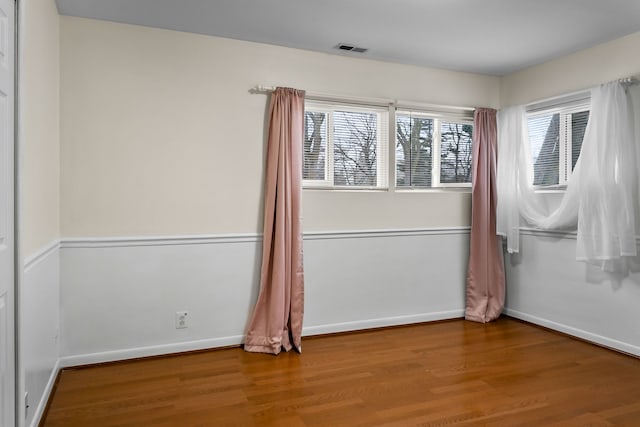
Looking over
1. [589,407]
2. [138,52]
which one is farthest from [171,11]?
[589,407]

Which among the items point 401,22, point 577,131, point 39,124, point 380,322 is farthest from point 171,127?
point 577,131

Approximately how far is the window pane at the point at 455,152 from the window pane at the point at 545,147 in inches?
22.2

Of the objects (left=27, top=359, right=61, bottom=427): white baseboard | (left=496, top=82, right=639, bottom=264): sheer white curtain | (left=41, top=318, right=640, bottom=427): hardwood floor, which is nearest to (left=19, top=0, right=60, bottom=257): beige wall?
(left=27, top=359, right=61, bottom=427): white baseboard

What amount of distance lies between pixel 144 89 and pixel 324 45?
140 cm

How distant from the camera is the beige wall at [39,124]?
206 centimetres

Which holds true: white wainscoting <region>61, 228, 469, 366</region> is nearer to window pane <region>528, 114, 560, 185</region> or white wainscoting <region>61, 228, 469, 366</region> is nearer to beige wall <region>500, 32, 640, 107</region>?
window pane <region>528, 114, 560, 185</region>

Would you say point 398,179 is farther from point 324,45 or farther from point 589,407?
point 589,407

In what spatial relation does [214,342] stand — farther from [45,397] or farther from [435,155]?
[435,155]

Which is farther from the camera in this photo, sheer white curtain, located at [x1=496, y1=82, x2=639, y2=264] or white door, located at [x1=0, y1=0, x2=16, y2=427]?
sheer white curtain, located at [x1=496, y1=82, x2=639, y2=264]

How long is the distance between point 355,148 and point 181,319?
200 centimetres

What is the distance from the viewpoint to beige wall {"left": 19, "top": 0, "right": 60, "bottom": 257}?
2.06 metres

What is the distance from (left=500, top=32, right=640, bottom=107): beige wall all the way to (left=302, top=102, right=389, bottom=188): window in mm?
1326

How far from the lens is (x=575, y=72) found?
3.81m

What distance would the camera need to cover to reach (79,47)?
3.11m
